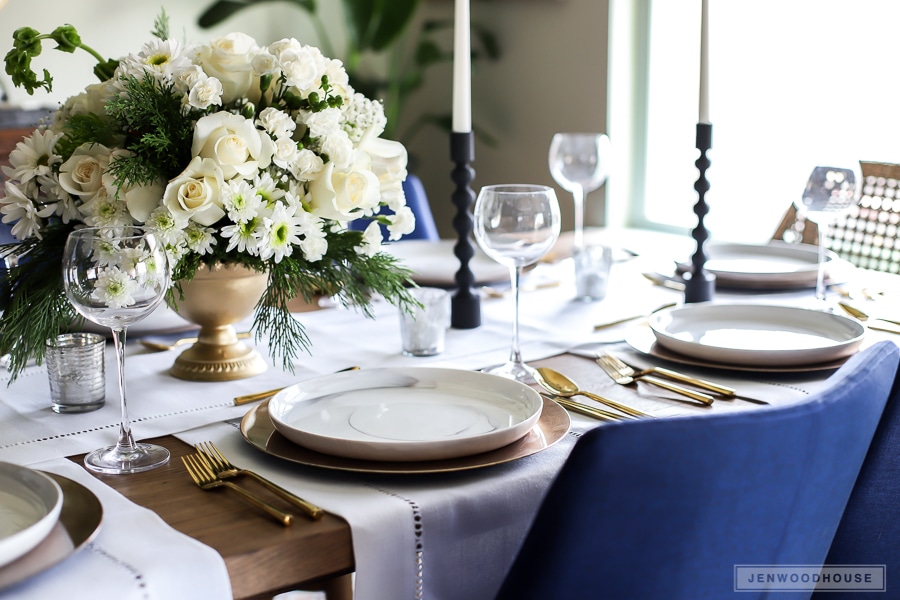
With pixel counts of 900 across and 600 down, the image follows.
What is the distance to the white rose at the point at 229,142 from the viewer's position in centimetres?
111

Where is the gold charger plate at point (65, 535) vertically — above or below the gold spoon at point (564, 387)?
above

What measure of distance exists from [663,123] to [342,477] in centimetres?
304

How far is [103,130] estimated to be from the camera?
45.4 inches

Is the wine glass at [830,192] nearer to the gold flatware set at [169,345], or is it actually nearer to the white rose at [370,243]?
the white rose at [370,243]

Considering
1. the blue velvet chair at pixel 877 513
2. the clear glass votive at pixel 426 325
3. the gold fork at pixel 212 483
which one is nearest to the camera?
the gold fork at pixel 212 483

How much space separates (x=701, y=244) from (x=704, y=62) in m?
0.30

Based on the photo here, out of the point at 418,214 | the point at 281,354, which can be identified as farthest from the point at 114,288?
the point at 418,214

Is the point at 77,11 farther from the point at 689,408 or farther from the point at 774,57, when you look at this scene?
the point at 689,408

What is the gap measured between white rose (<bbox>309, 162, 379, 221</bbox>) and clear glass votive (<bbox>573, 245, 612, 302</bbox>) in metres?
0.61

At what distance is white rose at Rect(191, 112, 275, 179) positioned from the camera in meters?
1.11

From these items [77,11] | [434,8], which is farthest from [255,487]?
[434,8]

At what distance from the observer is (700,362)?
50.6 inches

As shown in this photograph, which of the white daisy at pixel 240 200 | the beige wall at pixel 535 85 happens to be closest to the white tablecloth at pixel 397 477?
the white daisy at pixel 240 200

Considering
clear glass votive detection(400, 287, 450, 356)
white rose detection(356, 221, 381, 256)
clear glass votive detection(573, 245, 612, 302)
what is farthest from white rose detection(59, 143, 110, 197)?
clear glass votive detection(573, 245, 612, 302)
